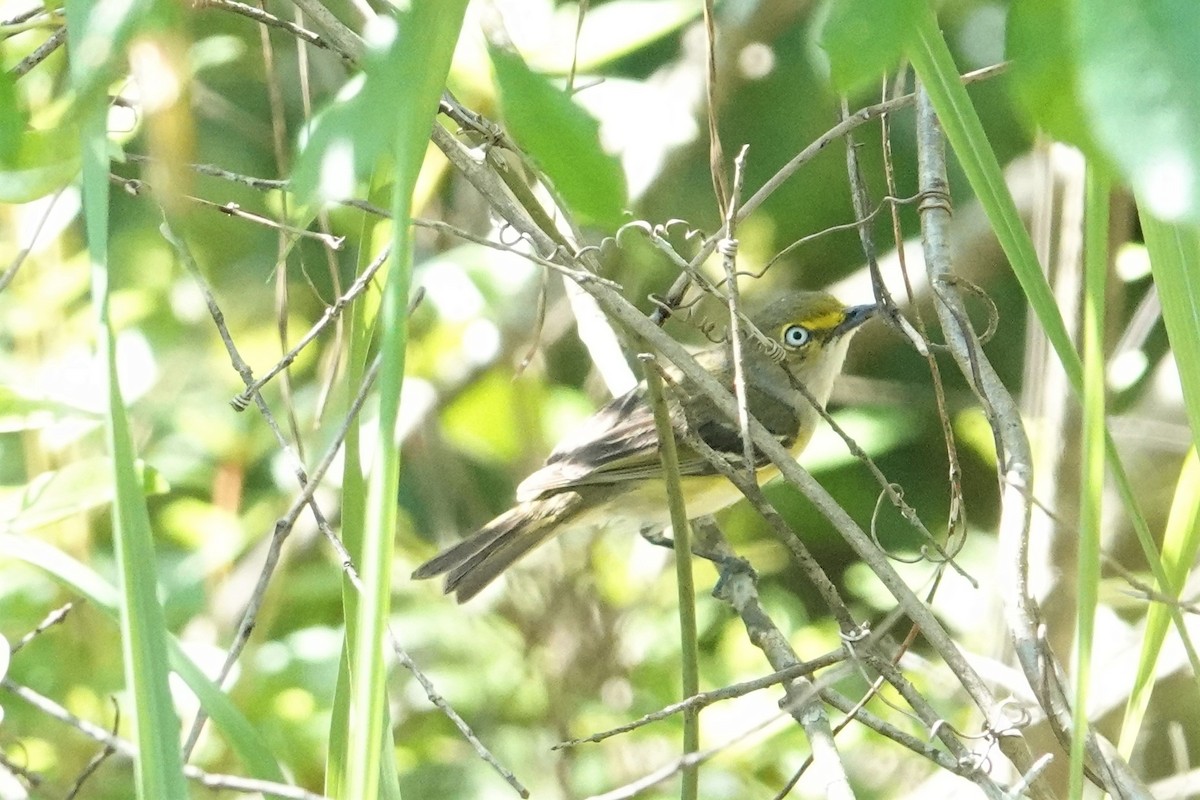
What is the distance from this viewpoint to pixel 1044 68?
713 millimetres

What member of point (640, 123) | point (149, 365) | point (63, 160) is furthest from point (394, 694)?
point (63, 160)

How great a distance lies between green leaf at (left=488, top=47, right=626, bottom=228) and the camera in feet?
2.60

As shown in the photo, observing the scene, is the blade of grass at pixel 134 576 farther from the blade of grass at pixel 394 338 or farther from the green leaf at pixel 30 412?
the green leaf at pixel 30 412

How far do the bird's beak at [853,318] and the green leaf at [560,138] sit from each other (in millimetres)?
3320

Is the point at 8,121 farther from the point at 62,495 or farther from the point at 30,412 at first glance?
the point at 62,495

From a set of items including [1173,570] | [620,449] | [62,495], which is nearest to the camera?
[1173,570]

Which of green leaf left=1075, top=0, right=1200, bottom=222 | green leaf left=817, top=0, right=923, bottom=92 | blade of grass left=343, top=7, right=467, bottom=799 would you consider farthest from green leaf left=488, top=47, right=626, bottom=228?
green leaf left=1075, top=0, right=1200, bottom=222

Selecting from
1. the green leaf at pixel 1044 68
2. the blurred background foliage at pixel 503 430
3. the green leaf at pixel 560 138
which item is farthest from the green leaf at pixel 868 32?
the blurred background foliage at pixel 503 430

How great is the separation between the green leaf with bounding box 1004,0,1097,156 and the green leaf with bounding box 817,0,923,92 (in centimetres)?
7

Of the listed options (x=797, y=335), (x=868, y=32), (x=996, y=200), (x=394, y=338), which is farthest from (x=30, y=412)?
(x=797, y=335)

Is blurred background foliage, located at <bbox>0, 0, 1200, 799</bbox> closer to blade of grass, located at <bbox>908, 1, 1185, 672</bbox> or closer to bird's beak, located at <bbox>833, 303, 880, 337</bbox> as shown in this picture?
bird's beak, located at <bbox>833, 303, 880, 337</bbox>

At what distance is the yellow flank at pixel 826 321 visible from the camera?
4220 millimetres

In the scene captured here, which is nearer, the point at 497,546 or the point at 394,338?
the point at 394,338

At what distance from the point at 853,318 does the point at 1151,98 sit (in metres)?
3.60
